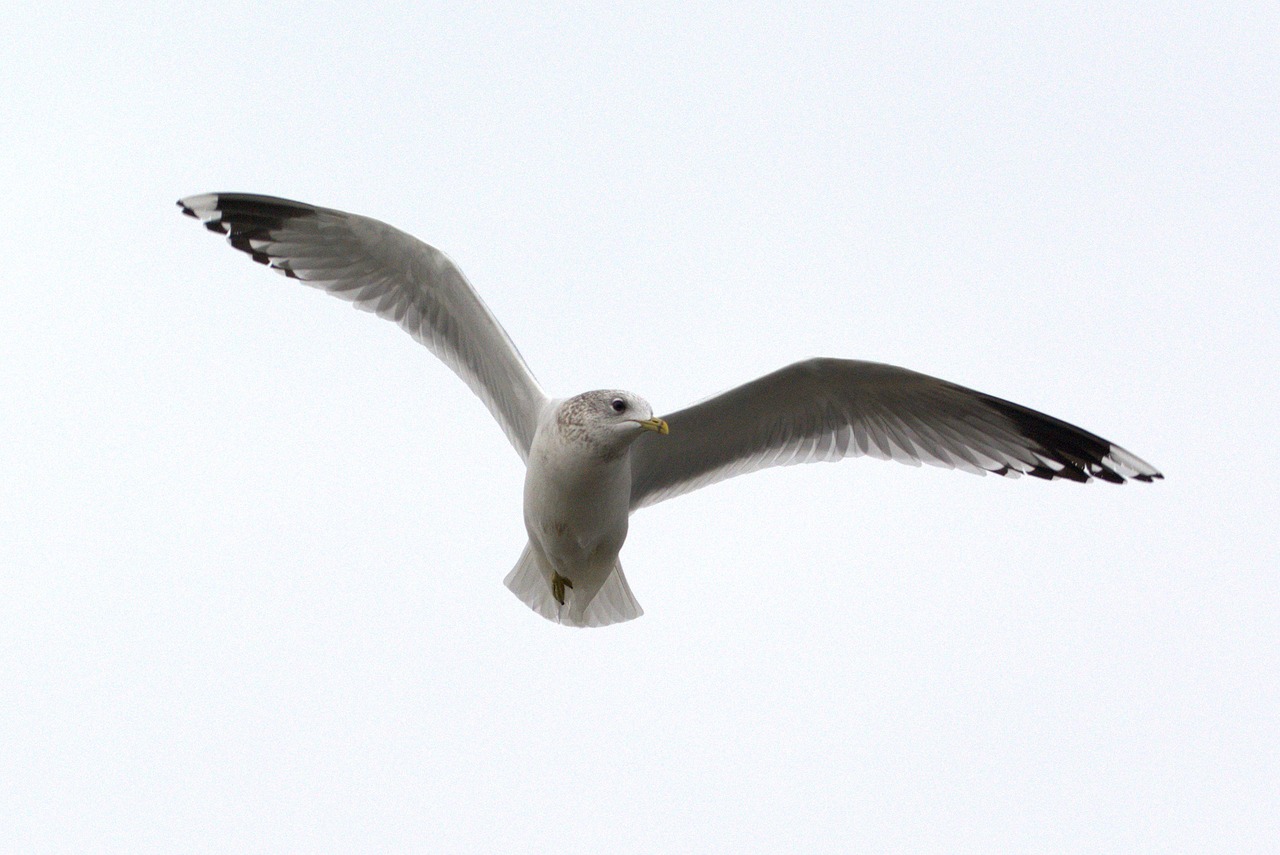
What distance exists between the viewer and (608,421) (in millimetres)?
5930

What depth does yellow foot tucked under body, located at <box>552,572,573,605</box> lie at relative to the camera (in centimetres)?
662

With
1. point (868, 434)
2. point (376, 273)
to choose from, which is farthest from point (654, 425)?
point (376, 273)

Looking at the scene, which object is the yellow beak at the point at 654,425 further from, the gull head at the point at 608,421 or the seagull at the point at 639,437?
the seagull at the point at 639,437

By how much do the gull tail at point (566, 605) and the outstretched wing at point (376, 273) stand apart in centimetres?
58

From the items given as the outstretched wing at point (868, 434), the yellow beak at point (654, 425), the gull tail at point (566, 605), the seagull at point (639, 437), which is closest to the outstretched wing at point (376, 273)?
the seagull at point (639, 437)

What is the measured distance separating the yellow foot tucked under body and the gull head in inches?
33.5

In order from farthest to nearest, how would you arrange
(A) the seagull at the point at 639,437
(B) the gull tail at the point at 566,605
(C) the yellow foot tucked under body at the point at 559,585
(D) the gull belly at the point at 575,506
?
(B) the gull tail at the point at 566,605 → (C) the yellow foot tucked under body at the point at 559,585 → (A) the seagull at the point at 639,437 → (D) the gull belly at the point at 575,506

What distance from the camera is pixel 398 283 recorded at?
6922 mm

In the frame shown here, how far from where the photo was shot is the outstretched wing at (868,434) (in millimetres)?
6566

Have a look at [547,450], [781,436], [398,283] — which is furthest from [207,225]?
[781,436]

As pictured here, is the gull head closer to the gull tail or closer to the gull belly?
the gull belly

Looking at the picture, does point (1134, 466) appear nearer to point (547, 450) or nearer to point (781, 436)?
point (781, 436)

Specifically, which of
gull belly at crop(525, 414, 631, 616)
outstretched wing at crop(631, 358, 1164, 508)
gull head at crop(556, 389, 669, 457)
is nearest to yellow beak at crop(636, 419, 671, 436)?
gull head at crop(556, 389, 669, 457)

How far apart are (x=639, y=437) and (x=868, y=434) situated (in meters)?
1.16
